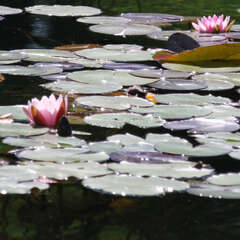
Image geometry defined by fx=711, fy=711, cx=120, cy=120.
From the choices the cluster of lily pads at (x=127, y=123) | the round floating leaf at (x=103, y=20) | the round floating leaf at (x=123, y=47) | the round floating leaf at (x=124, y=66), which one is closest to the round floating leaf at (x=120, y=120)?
the cluster of lily pads at (x=127, y=123)

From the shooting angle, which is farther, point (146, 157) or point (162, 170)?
point (146, 157)

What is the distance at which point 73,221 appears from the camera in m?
1.62

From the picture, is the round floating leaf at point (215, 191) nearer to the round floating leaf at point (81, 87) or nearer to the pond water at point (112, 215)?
the pond water at point (112, 215)

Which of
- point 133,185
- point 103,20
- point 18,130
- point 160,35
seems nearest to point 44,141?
point 18,130

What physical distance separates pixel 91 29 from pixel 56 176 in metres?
2.59

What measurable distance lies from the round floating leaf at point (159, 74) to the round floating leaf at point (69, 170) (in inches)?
48.9

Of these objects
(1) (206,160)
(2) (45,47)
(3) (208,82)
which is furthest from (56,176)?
(2) (45,47)

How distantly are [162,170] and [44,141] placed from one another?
0.43m

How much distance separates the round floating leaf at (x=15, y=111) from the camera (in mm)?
2424

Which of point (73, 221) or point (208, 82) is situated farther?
point (208, 82)

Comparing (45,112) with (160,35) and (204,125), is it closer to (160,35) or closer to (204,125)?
(204,125)

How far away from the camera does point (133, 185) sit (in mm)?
1817

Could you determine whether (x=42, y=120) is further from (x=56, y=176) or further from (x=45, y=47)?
(x=45, y=47)

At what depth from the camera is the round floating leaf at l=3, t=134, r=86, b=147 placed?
83.8 inches
